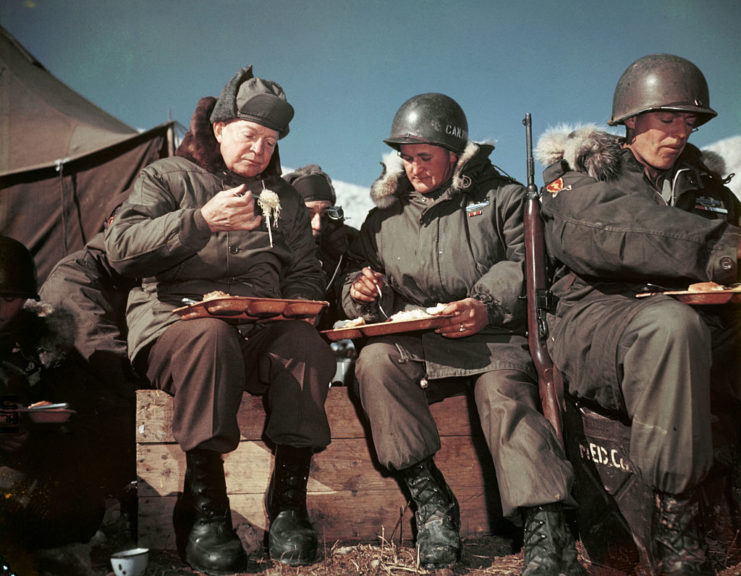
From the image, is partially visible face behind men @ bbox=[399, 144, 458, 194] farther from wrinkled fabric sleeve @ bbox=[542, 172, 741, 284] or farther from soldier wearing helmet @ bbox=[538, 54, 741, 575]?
wrinkled fabric sleeve @ bbox=[542, 172, 741, 284]

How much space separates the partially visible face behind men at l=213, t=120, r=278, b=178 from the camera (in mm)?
2939

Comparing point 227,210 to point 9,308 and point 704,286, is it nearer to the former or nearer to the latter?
point 9,308

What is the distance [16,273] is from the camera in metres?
3.12

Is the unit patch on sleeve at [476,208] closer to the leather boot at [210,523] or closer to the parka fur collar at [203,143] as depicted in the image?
the parka fur collar at [203,143]

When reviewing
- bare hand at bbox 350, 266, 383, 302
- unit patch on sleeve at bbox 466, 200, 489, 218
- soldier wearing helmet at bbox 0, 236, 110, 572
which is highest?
unit patch on sleeve at bbox 466, 200, 489, 218

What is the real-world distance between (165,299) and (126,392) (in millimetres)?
815

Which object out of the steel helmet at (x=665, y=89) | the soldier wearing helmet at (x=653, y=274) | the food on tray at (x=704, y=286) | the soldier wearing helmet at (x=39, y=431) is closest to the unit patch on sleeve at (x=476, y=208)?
the soldier wearing helmet at (x=653, y=274)

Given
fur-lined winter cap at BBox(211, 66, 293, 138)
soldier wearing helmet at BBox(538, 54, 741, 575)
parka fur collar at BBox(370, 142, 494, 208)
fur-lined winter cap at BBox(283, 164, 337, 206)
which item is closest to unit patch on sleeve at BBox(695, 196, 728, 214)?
soldier wearing helmet at BBox(538, 54, 741, 575)

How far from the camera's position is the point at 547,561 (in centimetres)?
214

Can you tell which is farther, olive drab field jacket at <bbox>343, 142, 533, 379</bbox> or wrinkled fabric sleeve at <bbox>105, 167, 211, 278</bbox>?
olive drab field jacket at <bbox>343, 142, 533, 379</bbox>

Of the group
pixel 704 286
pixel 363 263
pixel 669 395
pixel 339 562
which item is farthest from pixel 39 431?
pixel 704 286

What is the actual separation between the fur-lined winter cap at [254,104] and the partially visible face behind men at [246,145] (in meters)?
0.03

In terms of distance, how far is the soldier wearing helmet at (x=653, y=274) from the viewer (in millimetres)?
2027

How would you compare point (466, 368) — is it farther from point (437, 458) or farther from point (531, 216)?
point (531, 216)
